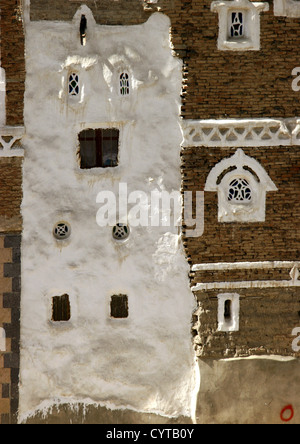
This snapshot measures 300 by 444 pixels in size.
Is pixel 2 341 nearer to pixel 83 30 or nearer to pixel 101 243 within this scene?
pixel 101 243

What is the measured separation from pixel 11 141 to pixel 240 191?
161 inches

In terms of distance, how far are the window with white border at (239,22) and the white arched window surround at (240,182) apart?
184 cm

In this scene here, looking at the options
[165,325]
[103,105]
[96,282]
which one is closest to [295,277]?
[165,325]

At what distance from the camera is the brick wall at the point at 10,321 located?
15.0m

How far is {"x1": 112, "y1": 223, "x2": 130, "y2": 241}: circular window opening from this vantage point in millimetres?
15211

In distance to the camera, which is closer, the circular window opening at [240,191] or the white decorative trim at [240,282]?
the white decorative trim at [240,282]

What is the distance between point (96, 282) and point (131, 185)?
1.81 meters

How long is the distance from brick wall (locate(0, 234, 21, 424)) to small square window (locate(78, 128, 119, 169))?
193cm

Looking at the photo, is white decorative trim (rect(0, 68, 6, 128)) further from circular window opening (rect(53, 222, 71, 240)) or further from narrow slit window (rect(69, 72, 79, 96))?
circular window opening (rect(53, 222, 71, 240))

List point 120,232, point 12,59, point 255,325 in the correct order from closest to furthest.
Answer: point 12,59, point 255,325, point 120,232

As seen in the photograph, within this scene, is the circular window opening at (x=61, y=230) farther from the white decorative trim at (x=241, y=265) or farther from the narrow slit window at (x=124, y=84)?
the narrow slit window at (x=124, y=84)

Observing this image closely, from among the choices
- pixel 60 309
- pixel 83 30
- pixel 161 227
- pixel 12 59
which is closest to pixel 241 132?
pixel 161 227

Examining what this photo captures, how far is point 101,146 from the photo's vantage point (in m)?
15.2

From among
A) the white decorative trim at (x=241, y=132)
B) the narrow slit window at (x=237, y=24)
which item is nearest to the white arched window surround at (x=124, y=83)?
the white decorative trim at (x=241, y=132)
